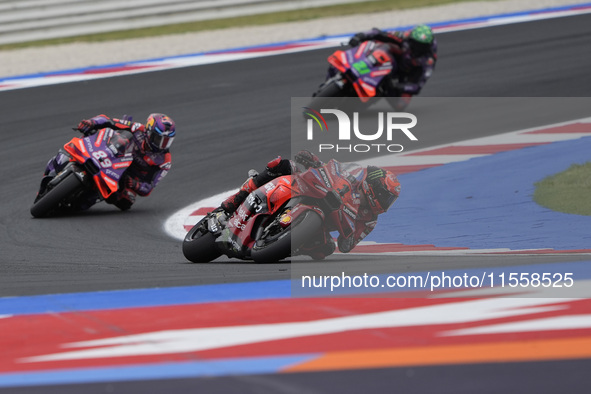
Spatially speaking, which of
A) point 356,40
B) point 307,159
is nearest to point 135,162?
point 307,159

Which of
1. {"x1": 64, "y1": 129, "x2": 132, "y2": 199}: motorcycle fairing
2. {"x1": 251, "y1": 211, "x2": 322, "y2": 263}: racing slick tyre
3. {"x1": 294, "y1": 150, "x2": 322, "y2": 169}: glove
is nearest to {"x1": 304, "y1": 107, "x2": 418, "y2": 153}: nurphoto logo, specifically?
{"x1": 294, "y1": 150, "x2": 322, "y2": 169}: glove

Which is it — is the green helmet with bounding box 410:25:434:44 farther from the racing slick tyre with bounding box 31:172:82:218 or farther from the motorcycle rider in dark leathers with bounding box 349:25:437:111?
the racing slick tyre with bounding box 31:172:82:218

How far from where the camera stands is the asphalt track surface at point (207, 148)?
3.91 m

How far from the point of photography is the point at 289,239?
6.78m

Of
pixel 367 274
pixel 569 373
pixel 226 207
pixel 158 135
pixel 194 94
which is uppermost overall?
pixel 194 94

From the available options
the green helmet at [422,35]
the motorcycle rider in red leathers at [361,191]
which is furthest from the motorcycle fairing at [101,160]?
the green helmet at [422,35]

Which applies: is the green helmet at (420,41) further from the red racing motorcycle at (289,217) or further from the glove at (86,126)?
the red racing motorcycle at (289,217)

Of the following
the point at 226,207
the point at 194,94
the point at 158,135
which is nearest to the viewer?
the point at 226,207

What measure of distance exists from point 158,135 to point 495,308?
18.8 feet

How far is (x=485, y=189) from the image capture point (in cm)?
1045

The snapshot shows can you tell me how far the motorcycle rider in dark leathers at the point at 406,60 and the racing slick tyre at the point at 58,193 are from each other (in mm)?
5065

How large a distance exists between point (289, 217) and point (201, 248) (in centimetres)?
105

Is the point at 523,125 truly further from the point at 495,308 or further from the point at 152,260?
the point at 495,308

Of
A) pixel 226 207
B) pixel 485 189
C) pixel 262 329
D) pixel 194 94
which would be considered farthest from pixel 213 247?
pixel 194 94
